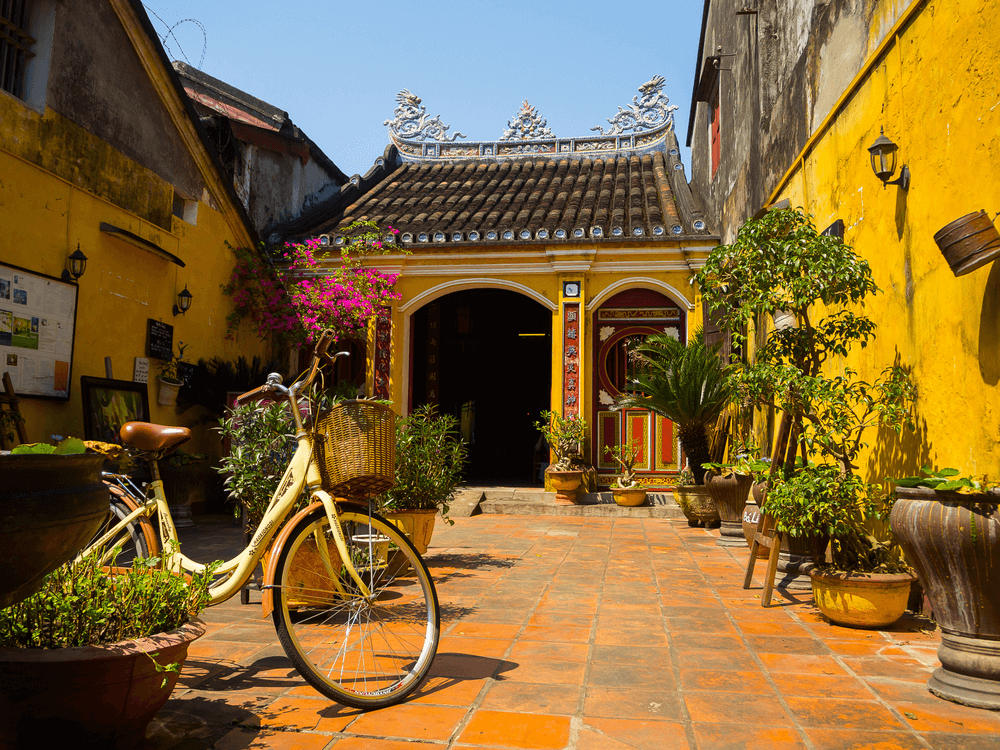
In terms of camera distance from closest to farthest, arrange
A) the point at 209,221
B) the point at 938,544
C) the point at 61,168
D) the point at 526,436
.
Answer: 1. the point at 938,544
2. the point at 61,168
3. the point at 209,221
4. the point at 526,436

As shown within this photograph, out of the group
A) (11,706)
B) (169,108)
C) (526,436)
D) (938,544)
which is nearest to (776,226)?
(938,544)

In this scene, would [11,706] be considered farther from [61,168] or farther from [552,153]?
[552,153]

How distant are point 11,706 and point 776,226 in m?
4.26

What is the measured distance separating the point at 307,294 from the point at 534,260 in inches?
125

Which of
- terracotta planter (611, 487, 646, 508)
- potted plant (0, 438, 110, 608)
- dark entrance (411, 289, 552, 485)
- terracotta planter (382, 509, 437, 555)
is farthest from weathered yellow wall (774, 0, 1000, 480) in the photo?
dark entrance (411, 289, 552, 485)

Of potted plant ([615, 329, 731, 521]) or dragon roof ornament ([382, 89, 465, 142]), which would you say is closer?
potted plant ([615, 329, 731, 521])

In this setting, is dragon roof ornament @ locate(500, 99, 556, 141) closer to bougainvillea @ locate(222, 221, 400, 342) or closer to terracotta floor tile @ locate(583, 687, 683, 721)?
bougainvillea @ locate(222, 221, 400, 342)

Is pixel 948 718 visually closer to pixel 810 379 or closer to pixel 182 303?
pixel 810 379

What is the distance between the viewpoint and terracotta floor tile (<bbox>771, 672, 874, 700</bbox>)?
2.62 meters

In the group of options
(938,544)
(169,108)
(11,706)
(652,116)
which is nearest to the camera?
(11,706)

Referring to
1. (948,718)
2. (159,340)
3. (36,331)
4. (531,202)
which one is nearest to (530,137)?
(531,202)

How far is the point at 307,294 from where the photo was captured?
31.6 feet

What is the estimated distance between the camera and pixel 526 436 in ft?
51.6

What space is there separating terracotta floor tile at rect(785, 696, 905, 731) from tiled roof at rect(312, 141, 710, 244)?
780 cm
